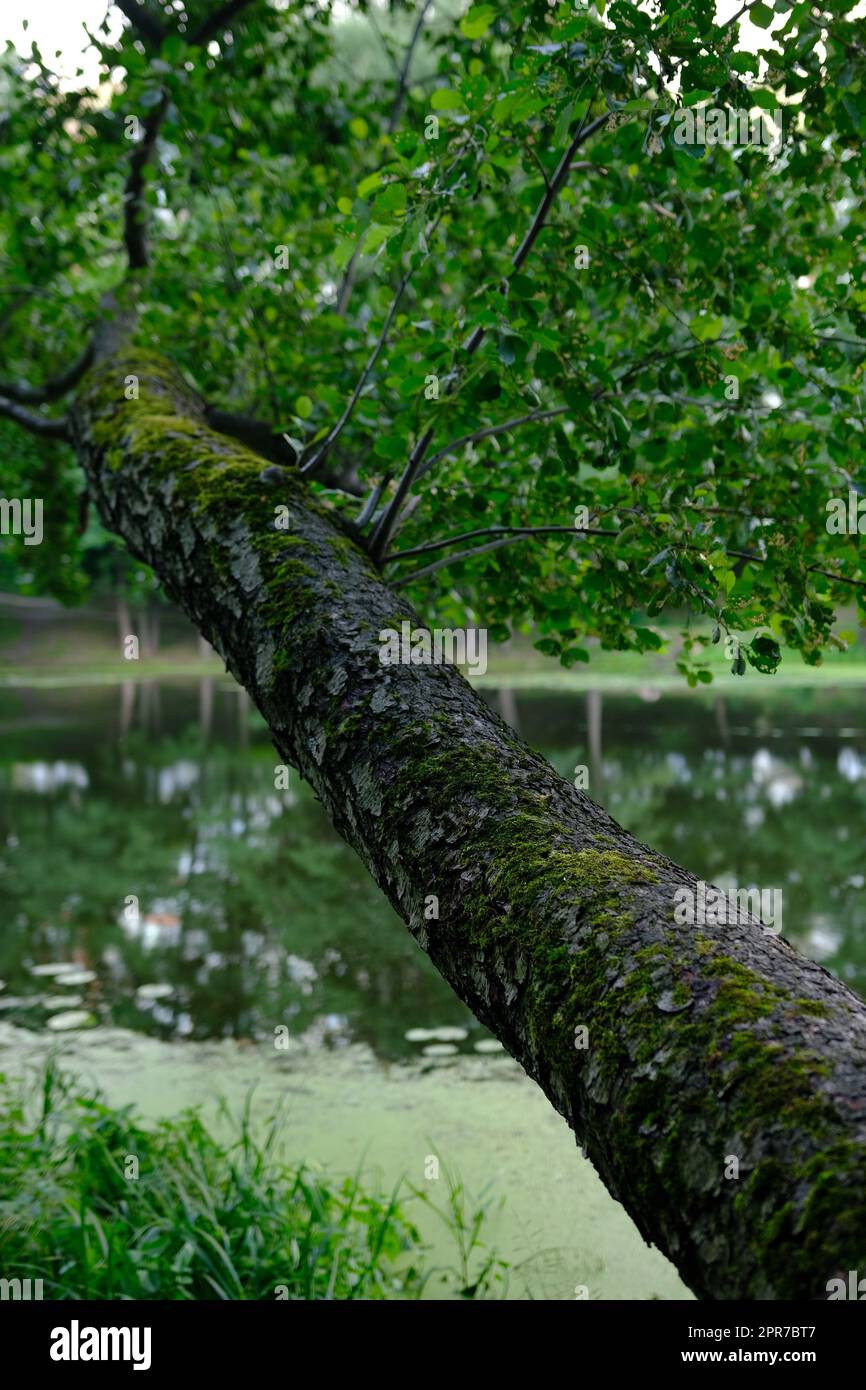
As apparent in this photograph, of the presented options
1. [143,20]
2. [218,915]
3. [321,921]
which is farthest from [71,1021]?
[143,20]

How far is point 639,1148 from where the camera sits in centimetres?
108

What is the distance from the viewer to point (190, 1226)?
3.66 meters

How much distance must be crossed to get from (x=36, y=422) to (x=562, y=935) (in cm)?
411

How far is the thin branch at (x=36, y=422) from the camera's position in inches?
171

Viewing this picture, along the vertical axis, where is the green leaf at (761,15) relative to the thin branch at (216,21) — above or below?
below

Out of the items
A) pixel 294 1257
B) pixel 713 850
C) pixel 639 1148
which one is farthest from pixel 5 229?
pixel 713 850

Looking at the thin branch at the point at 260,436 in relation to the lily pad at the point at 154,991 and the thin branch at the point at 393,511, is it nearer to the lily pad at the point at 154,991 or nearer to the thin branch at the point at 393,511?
the thin branch at the point at 393,511

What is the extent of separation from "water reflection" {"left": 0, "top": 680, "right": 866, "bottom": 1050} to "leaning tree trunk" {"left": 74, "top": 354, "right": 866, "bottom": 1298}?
4706mm

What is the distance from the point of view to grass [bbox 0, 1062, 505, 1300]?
3396 millimetres

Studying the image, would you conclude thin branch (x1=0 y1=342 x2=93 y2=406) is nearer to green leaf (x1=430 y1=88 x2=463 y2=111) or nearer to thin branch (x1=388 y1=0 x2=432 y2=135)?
thin branch (x1=388 y1=0 x2=432 y2=135)

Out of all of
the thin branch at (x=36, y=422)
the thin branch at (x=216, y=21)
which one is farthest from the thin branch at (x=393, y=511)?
the thin branch at (x=216, y=21)

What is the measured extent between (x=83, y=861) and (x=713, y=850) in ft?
21.2

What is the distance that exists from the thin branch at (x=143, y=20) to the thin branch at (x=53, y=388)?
1.28 m

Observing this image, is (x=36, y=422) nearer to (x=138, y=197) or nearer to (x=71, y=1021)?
(x=138, y=197)
